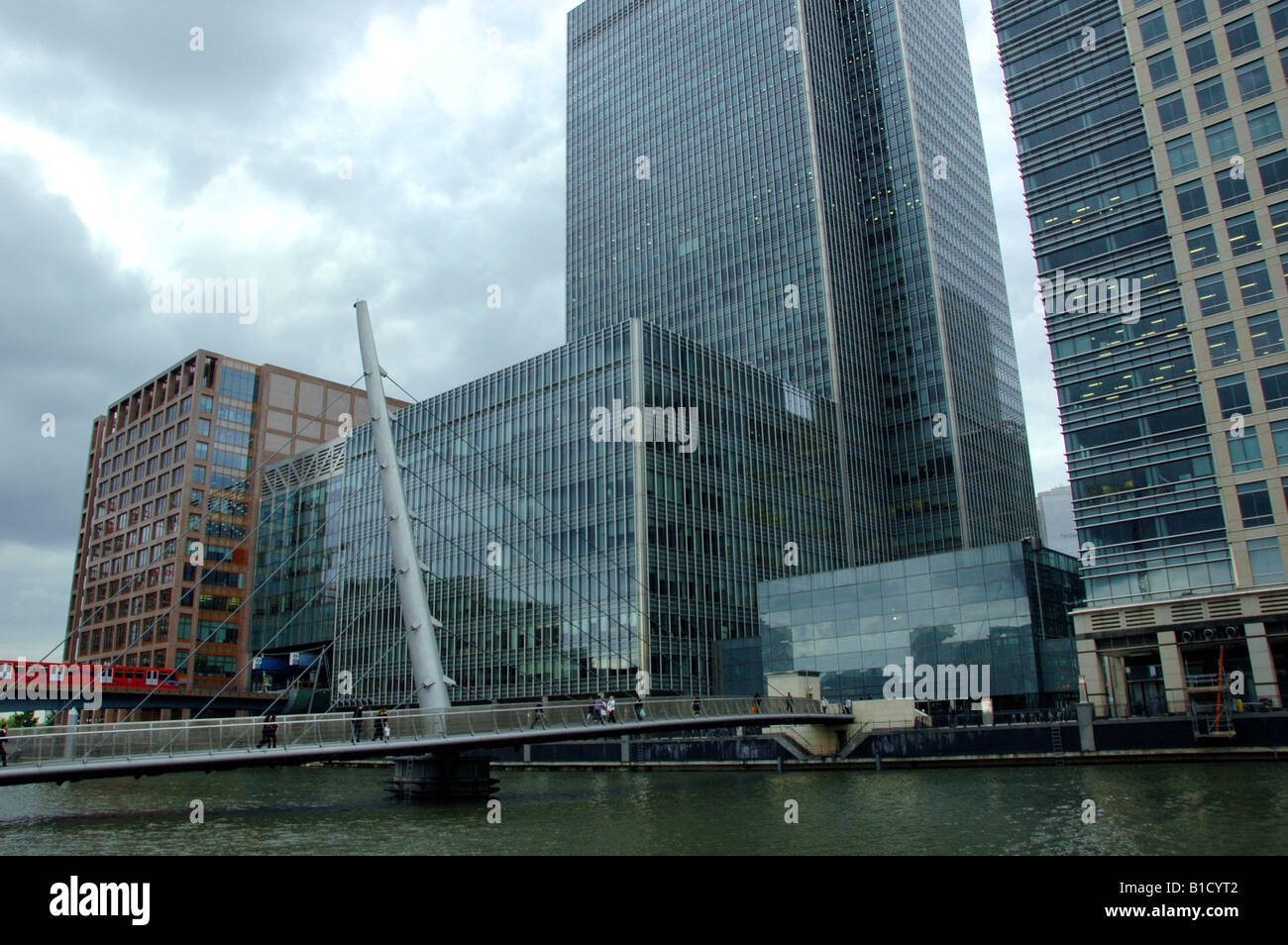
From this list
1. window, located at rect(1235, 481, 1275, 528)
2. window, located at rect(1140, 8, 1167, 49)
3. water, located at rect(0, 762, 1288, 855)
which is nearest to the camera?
water, located at rect(0, 762, 1288, 855)

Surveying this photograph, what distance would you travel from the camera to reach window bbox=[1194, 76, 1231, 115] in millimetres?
54000

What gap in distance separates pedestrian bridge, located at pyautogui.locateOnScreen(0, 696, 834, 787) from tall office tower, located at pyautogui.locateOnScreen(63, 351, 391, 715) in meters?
85.8

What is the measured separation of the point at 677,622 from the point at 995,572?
2538 cm

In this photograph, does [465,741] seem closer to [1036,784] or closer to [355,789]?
[355,789]

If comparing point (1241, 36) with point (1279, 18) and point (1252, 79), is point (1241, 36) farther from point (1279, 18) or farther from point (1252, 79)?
point (1252, 79)

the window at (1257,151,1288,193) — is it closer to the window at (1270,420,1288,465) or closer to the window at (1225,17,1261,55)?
the window at (1225,17,1261,55)

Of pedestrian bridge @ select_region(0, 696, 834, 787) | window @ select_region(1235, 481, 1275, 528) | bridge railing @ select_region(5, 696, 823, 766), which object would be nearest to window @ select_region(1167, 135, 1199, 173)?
window @ select_region(1235, 481, 1275, 528)

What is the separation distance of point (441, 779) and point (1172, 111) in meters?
55.7

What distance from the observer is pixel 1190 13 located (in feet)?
184

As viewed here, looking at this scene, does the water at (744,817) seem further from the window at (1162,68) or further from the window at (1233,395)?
the window at (1162,68)

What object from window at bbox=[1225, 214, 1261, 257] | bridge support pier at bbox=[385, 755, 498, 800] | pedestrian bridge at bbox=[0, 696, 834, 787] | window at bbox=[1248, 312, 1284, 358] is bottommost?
bridge support pier at bbox=[385, 755, 498, 800]

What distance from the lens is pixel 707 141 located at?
129750 millimetres

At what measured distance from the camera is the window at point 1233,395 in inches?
1997

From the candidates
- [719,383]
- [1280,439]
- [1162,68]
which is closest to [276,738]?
[1280,439]
